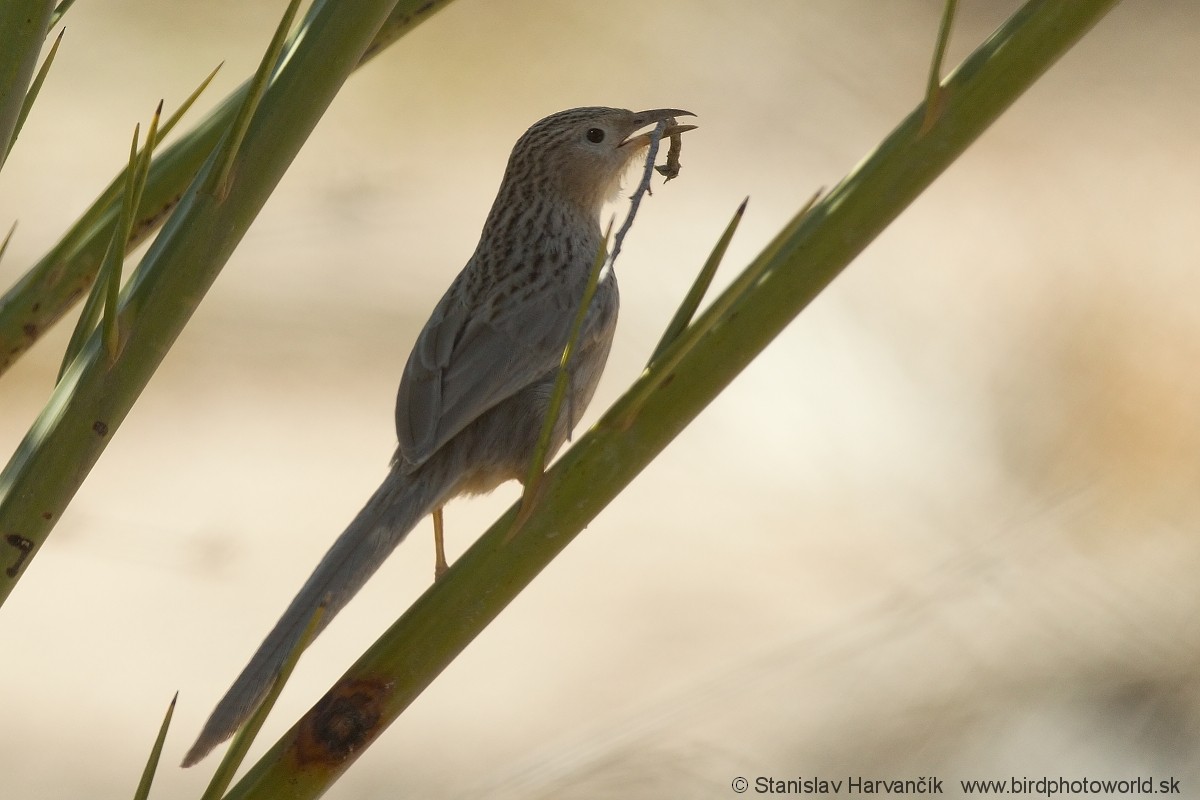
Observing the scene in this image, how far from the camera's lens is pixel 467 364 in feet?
11.3

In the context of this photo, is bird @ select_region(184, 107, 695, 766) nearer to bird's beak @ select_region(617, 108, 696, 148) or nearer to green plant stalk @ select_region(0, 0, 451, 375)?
bird's beak @ select_region(617, 108, 696, 148)

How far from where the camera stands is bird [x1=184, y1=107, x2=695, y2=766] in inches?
102

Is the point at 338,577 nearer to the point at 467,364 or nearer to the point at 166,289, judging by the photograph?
the point at 166,289

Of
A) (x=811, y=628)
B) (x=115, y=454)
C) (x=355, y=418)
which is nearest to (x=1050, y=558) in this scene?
(x=811, y=628)

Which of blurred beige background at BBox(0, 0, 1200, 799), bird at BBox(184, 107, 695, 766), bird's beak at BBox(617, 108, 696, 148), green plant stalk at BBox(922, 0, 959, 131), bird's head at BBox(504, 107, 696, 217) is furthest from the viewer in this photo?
blurred beige background at BBox(0, 0, 1200, 799)

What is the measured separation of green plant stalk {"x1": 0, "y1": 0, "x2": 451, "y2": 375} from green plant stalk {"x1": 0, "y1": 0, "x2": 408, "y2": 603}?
42 cm

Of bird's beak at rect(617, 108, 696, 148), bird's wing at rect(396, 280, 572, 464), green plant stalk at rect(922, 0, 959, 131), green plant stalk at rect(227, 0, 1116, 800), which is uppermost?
bird's beak at rect(617, 108, 696, 148)

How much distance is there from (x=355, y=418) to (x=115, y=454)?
4.07 feet

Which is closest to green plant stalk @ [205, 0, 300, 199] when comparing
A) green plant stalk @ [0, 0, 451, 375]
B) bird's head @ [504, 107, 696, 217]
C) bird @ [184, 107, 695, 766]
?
green plant stalk @ [0, 0, 451, 375]

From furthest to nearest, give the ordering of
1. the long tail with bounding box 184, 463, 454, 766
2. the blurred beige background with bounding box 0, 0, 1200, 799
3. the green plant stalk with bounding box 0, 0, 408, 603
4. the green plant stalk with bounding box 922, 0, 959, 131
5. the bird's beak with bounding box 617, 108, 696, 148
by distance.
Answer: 1. the blurred beige background with bounding box 0, 0, 1200, 799
2. the bird's beak with bounding box 617, 108, 696, 148
3. the long tail with bounding box 184, 463, 454, 766
4. the green plant stalk with bounding box 0, 0, 408, 603
5. the green plant stalk with bounding box 922, 0, 959, 131

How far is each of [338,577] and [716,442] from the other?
4509 mm

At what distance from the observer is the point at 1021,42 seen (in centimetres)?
158

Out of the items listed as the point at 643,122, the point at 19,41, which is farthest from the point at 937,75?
the point at 643,122

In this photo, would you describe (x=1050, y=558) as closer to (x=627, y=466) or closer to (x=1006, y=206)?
(x=1006, y=206)
